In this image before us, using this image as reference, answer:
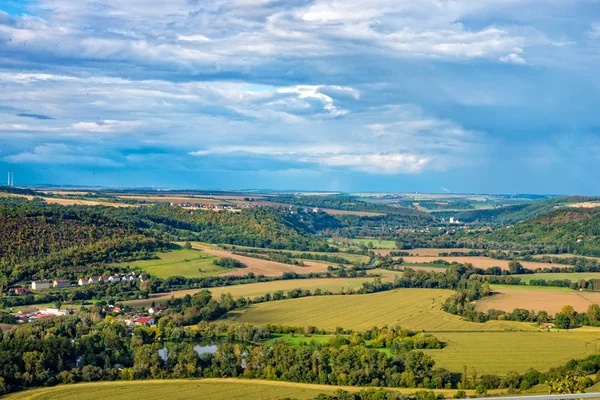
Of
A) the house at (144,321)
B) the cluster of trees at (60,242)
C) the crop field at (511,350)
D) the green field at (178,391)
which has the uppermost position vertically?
the cluster of trees at (60,242)

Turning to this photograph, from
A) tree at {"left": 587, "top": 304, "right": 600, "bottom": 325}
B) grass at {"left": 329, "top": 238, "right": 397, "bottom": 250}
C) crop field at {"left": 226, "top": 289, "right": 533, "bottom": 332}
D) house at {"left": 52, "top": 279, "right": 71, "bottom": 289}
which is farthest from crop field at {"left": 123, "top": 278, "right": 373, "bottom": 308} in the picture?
grass at {"left": 329, "top": 238, "right": 397, "bottom": 250}

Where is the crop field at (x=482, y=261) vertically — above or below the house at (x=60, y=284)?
above

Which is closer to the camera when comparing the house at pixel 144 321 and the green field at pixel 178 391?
the green field at pixel 178 391

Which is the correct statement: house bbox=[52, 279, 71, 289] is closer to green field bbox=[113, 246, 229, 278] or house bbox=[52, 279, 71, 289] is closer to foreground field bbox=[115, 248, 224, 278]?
green field bbox=[113, 246, 229, 278]

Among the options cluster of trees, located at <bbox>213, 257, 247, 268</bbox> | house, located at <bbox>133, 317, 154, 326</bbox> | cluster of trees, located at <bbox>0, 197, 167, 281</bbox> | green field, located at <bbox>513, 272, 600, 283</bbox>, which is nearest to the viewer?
house, located at <bbox>133, 317, 154, 326</bbox>

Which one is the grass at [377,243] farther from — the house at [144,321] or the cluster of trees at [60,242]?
the house at [144,321]

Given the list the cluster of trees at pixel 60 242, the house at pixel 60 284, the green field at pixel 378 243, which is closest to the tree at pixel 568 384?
the house at pixel 60 284

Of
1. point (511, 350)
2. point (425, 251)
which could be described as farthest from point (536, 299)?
point (425, 251)
